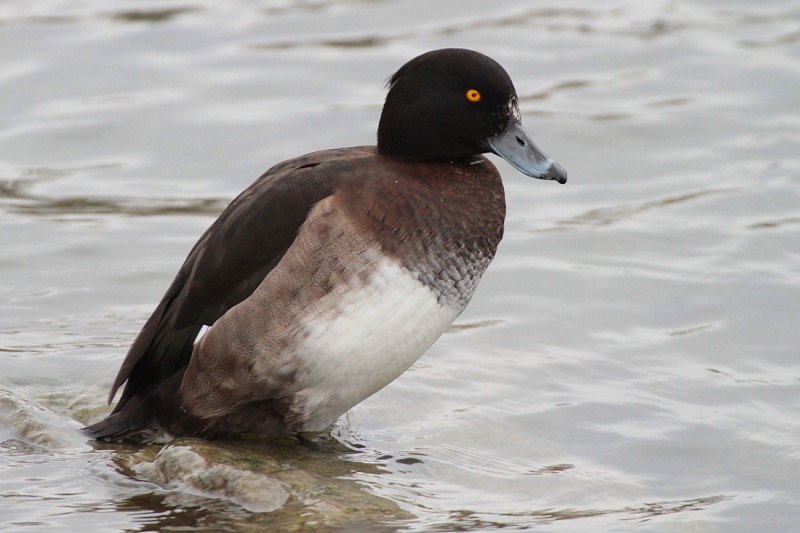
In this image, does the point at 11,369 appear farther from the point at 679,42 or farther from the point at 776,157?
the point at 679,42

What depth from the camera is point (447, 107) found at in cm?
518

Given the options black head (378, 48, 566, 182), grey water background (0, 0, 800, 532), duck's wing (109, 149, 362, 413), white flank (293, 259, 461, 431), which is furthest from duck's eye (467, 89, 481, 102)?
grey water background (0, 0, 800, 532)

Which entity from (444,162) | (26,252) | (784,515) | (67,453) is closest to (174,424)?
(67,453)

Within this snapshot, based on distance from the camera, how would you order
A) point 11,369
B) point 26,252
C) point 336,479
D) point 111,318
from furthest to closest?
point 26,252
point 111,318
point 11,369
point 336,479

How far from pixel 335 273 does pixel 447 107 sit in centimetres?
88

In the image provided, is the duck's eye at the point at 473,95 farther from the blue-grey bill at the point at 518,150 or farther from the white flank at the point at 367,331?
the white flank at the point at 367,331

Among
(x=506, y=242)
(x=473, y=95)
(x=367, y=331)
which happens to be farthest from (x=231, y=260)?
(x=506, y=242)

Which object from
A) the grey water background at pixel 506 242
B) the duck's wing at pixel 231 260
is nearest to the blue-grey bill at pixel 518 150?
the duck's wing at pixel 231 260

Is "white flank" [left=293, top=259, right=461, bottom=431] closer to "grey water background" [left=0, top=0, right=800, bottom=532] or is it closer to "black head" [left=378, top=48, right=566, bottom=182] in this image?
"grey water background" [left=0, top=0, right=800, bottom=532]

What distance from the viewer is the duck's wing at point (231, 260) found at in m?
4.94

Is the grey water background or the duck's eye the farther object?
the duck's eye

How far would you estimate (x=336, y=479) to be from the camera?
483 centimetres

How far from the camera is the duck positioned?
4.83 m

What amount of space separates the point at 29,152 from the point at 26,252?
6.31 feet
